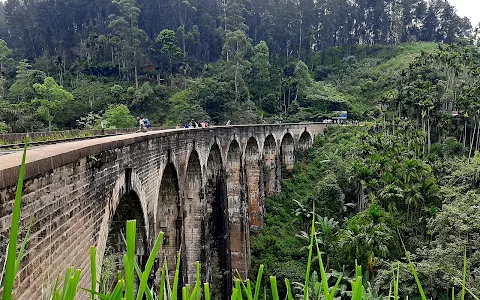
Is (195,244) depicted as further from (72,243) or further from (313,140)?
(313,140)

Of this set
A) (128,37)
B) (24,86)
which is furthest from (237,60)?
(24,86)

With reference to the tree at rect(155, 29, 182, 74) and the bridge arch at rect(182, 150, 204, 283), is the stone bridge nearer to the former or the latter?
the bridge arch at rect(182, 150, 204, 283)

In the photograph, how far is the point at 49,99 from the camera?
33531mm

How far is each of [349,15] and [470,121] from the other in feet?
141

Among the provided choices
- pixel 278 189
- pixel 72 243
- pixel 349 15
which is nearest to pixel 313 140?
pixel 278 189

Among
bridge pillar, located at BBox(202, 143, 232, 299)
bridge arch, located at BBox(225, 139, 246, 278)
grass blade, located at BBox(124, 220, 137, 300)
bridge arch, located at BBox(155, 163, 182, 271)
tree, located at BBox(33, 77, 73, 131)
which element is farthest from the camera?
tree, located at BBox(33, 77, 73, 131)

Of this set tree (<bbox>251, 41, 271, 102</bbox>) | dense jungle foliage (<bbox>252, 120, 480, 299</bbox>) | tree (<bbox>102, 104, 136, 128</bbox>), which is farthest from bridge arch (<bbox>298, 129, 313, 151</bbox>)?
tree (<bbox>102, 104, 136, 128</bbox>)

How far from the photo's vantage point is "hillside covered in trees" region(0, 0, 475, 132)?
3944 centimetres

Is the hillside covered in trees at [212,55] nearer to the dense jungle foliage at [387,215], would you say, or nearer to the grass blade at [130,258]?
the dense jungle foliage at [387,215]

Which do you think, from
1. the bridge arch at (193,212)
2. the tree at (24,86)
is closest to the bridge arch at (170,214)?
the bridge arch at (193,212)

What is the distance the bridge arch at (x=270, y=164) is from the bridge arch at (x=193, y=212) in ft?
42.6

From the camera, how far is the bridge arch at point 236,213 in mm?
19422

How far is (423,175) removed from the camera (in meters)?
19.0

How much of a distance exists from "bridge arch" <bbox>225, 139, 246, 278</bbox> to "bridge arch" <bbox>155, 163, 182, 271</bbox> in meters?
8.51
